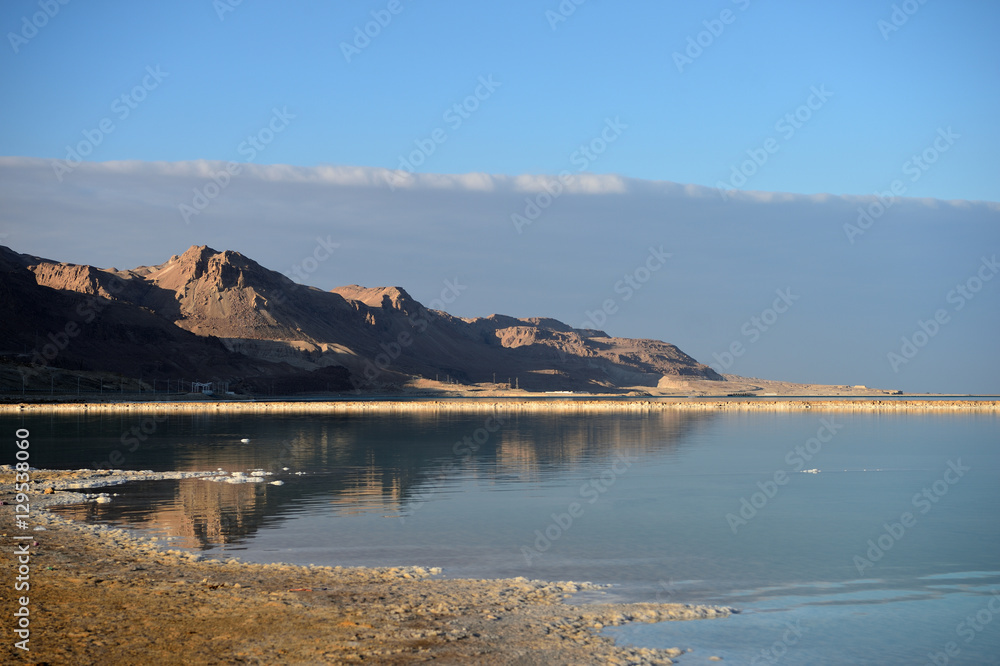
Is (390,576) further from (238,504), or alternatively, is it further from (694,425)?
(694,425)

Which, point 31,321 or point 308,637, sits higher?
point 31,321

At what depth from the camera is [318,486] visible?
28078 millimetres

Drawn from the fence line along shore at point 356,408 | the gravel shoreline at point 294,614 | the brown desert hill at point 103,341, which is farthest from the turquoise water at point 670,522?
the brown desert hill at point 103,341

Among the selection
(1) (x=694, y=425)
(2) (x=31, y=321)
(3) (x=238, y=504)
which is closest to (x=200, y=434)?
(3) (x=238, y=504)

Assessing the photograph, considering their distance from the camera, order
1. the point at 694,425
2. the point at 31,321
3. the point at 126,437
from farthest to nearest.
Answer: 1. the point at 31,321
2. the point at 694,425
3. the point at 126,437

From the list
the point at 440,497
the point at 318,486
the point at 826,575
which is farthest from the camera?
the point at 318,486

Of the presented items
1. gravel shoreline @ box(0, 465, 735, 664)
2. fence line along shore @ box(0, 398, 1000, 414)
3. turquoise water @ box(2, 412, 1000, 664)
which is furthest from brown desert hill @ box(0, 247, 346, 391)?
gravel shoreline @ box(0, 465, 735, 664)

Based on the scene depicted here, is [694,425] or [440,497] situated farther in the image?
[694,425]

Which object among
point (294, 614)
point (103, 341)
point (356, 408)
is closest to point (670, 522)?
point (294, 614)

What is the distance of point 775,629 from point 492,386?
184219mm

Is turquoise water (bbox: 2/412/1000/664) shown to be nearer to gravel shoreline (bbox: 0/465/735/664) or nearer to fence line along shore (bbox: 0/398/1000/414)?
gravel shoreline (bbox: 0/465/735/664)

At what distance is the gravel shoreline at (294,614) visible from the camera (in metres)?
10.0

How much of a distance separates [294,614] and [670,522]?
41.0 feet

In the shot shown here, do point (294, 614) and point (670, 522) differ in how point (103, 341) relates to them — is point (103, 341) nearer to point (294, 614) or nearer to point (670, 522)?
point (670, 522)
